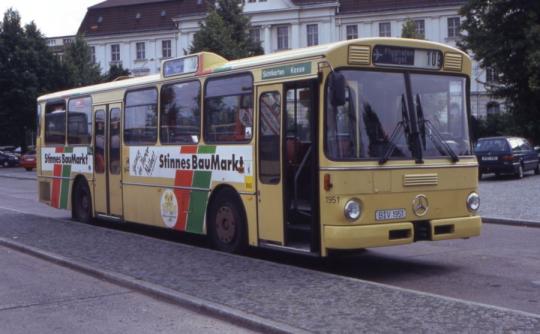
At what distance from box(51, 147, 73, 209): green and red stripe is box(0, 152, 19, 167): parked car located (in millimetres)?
48807

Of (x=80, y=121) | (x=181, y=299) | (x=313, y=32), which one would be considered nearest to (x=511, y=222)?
(x=80, y=121)

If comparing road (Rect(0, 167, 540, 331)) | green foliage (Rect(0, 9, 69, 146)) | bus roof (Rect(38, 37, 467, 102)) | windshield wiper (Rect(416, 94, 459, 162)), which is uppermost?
green foliage (Rect(0, 9, 69, 146))

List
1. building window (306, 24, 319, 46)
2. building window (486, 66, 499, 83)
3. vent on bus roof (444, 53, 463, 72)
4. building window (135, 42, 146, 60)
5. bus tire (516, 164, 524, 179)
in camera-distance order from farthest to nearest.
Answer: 1. building window (135, 42, 146, 60)
2. building window (306, 24, 319, 46)
3. building window (486, 66, 499, 83)
4. bus tire (516, 164, 524, 179)
5. vent on bus roof (444, 53, 463, 72)

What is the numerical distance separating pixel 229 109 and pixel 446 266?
3.98 meters

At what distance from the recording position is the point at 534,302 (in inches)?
336

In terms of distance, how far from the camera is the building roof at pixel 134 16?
81250 mm

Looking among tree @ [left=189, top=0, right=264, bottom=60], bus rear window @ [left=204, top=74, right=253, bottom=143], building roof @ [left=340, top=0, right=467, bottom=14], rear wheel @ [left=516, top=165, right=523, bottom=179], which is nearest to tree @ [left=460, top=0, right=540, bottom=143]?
rear wheel @ [left=516, top=165, right=523, bottom=179]

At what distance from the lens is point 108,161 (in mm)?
16094

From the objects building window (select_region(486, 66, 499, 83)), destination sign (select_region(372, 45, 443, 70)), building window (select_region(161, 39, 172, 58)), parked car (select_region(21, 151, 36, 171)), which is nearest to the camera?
destination sign (select_region(372, 45, 443, 70))

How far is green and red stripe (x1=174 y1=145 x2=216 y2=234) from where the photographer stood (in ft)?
41.6

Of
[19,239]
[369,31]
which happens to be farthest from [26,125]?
[19,239]

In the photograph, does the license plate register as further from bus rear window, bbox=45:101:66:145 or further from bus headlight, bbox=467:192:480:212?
bus rear window, bbox=45:101:66:145

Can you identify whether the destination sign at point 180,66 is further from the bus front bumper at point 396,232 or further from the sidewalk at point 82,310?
the bus front bumper at point 396,232

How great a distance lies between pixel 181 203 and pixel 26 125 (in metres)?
53.7
